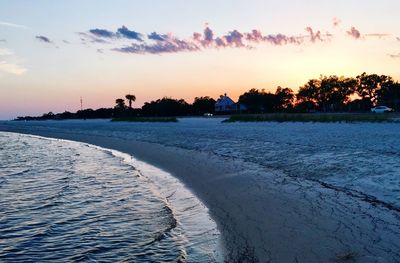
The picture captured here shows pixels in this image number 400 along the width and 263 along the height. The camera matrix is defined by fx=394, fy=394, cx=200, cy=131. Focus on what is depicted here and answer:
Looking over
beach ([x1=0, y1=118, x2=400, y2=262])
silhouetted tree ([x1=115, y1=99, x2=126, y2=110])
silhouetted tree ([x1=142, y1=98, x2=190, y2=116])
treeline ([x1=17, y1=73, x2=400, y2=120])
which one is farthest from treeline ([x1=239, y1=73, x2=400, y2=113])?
beach ([x1=0, y1=118, x2=400, y2=262])

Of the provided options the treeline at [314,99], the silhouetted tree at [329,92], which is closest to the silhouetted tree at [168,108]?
the treeline at [314,99]

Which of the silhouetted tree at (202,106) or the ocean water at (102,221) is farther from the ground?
the silhouetted tree at (202,106)

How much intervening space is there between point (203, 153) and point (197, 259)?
53.8 feet

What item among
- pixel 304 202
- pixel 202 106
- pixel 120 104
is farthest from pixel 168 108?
pixel 304 202

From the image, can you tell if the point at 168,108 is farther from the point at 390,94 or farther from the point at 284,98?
the point at 390,94

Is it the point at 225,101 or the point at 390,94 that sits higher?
the point at 225,101

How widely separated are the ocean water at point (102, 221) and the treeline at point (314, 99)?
282 feet

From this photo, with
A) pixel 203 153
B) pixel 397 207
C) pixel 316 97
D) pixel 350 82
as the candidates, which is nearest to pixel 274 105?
pixel 316 97

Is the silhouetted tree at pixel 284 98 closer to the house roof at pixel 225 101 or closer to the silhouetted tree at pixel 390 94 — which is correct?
the house roof at pixel 225 101

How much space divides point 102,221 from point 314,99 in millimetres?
108797

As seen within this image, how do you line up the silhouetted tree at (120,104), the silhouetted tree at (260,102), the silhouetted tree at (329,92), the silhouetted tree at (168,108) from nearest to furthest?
the silhouetted tree at (329,92) → the silhouetted tree at (260,102) → the silhouetted tree at (168,108) → the silhouetted tree at (120,104)

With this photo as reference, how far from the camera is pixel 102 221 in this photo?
8.66m

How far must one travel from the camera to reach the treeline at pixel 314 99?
101 metres

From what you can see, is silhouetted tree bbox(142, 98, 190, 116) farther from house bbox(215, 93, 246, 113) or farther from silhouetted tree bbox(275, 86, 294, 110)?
silhouetted tree bbox(275, 86, 294, 110)
